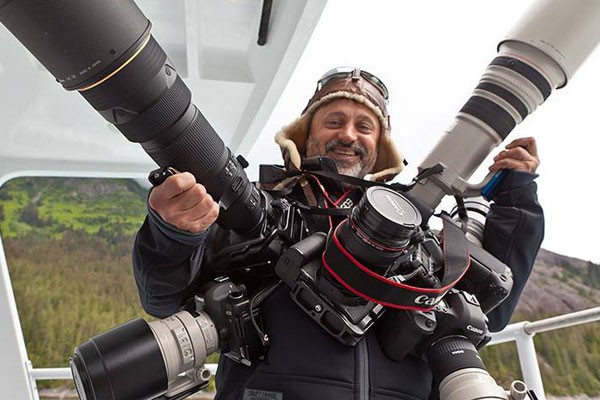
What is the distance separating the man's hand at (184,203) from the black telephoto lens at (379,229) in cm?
18

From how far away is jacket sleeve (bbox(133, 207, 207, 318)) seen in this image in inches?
27.0

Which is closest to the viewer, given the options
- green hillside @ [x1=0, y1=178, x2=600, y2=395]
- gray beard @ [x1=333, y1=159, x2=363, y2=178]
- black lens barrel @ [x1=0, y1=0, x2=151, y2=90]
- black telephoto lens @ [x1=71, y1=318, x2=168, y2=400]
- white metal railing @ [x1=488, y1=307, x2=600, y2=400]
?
black lens barrel @ [x1=0, y1=0, x2=151, y2=90]

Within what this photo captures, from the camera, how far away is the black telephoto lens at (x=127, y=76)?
472mm

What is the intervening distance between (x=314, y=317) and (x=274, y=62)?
0.77 m

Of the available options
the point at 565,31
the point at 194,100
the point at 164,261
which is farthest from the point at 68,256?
the point at 565,31

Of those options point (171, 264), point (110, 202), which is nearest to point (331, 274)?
point (171, 264)

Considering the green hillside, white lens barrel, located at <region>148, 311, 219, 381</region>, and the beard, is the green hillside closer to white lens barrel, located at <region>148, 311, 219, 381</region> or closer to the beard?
the beard

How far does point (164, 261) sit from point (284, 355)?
23cm

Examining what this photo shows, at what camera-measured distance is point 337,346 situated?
740 millimetres

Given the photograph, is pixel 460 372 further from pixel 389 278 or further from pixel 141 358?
pixel 141 358

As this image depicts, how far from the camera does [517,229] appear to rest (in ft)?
3.07

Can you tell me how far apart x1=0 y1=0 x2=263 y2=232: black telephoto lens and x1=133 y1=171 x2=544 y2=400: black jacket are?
3.7 inches

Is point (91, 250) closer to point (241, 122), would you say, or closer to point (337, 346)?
point (241, 122)

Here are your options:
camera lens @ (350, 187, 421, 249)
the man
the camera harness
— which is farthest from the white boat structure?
camera lens @ (350, 187, 421, 249)
